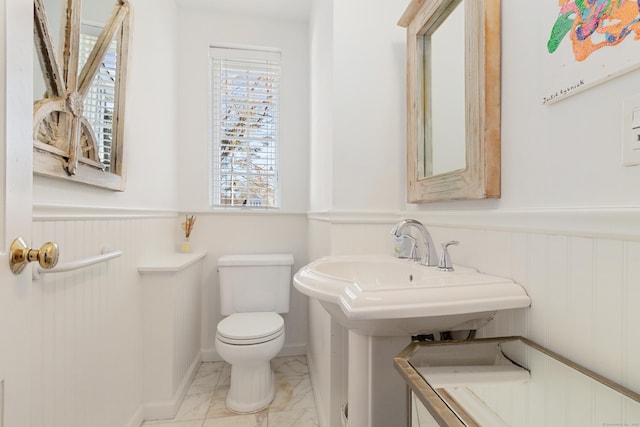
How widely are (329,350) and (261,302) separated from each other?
0.77 m

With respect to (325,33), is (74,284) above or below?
below

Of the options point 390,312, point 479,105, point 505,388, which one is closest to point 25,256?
point 390,312

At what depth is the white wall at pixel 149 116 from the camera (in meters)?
1.42

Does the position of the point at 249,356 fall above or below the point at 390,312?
below

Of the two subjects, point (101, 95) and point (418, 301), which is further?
point (101, 95)

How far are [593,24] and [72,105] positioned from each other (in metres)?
1.40

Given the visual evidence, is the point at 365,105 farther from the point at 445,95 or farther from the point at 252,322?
the point at 252,322

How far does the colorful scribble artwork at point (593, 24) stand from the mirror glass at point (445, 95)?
1.11ft

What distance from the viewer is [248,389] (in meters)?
1.62

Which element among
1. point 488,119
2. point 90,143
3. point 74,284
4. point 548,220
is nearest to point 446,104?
point 488,119

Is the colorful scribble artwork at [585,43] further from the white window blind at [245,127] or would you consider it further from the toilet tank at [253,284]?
the white window blind at [245,127]

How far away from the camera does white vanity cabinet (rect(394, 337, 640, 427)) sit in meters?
0.52

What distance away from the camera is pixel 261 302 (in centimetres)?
198

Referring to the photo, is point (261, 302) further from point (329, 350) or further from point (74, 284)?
point (74, 284)
